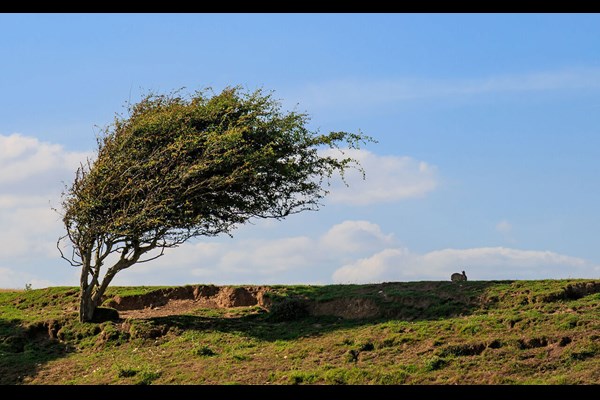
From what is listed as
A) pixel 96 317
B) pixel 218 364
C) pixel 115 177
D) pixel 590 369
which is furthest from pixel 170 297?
pixel 590 369

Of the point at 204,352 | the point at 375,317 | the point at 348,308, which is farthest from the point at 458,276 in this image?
the point at 204,352

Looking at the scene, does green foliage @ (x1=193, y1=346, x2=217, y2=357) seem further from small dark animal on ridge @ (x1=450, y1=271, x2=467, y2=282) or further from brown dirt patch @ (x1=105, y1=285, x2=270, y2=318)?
small dark animal on ridge @ (x1=450, y1=271, x2=467, y2=282)

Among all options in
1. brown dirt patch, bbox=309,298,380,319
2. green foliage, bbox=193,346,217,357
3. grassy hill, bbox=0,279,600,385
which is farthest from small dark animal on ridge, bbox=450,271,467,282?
green foliage, bbox=193,346,217,357

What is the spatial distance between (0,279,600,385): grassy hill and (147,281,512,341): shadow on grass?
0.05 m

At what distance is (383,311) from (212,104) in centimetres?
1097

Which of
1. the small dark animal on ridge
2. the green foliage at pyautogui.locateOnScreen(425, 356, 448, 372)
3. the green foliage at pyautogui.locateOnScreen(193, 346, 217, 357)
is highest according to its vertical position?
the small dark animal on ridge

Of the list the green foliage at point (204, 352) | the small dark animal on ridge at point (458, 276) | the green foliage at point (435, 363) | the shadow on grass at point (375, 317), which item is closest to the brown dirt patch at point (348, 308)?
the shadow on grass at point (375, 317)

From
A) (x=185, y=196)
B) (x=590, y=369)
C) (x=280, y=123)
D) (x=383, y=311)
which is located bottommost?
(x=590, y=369)

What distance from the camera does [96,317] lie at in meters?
28.6

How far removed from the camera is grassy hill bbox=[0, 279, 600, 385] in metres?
19.6

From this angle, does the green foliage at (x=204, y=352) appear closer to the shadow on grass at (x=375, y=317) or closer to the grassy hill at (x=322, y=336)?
the grassy hill at (x=322, y=336)
